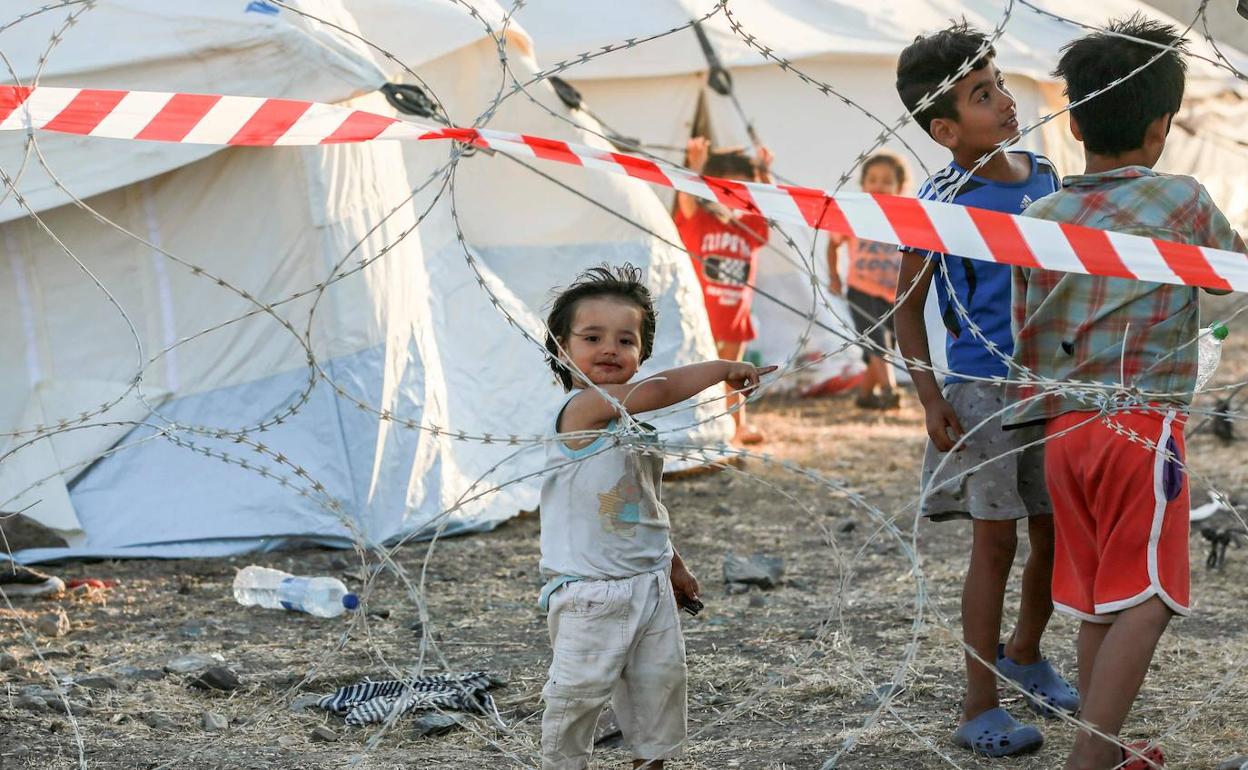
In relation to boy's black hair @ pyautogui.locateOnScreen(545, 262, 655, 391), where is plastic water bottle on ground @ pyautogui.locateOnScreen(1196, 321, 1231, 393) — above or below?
below

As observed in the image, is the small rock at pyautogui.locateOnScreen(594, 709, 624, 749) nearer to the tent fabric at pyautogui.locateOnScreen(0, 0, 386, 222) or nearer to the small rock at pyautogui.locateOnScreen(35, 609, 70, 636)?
the small rock at pyautogui.locateOnScreen(35, 609, 70, 636)

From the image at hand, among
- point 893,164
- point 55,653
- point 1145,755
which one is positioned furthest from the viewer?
point 893,164

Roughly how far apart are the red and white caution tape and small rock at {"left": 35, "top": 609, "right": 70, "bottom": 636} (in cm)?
187

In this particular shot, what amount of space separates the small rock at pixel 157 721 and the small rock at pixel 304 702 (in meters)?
0.29

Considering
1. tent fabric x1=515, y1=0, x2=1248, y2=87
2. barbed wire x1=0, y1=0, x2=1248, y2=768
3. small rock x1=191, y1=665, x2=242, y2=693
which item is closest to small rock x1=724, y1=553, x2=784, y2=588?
barbed wire x1=0, y1=0, x2=1248, y2=768

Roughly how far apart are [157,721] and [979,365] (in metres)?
2.10

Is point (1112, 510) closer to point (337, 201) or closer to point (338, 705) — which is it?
point (338, 705)

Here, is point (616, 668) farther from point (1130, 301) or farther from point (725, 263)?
point (725, 263)

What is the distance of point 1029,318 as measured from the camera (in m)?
2.81

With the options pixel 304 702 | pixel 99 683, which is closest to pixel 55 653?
pixel 99 683

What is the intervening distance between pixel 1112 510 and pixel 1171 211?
0.55m

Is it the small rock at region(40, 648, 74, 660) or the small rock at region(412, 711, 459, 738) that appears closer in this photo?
the small rock at region(412, 711, 459, 738)

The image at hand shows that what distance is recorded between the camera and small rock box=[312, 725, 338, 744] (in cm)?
336

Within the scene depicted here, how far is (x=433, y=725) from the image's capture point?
336 cm
